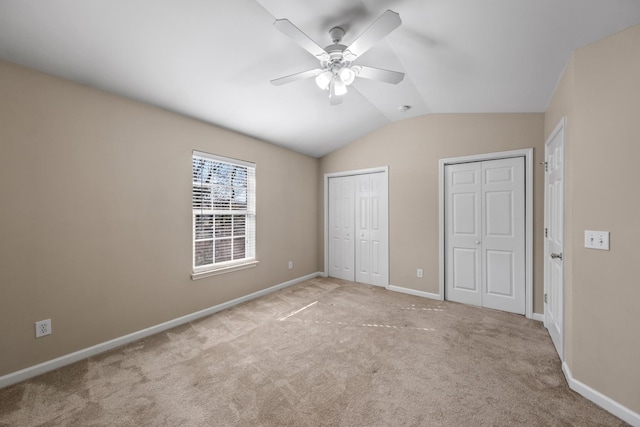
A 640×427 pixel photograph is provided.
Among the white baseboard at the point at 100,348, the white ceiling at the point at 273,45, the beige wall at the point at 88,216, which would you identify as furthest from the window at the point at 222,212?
the white ceiling at the point at 273,45

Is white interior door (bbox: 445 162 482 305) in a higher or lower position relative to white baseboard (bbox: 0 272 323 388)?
higher

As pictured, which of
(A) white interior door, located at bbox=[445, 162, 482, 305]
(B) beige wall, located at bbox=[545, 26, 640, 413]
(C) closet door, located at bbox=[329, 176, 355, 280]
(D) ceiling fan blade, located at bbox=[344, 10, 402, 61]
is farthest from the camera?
(C) closet door, located at bbox=[329, 176, 355, 280]

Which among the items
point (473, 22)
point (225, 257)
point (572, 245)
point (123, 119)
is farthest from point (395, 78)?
point (225, 257)

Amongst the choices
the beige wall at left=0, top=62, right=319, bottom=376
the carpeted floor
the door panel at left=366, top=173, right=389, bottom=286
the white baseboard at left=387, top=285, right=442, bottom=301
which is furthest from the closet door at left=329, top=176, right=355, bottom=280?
the beige wall at left=0, top=62, right=319, bottom=376

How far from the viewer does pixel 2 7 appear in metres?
1.55

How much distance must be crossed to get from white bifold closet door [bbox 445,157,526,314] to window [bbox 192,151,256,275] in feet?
9.47

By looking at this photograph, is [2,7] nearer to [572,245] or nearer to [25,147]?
[25,147]

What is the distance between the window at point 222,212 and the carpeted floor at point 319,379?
2.74 ft

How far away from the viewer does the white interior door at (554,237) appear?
2199 mm

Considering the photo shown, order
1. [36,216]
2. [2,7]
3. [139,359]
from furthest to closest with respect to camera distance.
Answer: [139,359] < [36,216] < [2,7]

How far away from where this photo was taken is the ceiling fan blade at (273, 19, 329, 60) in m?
1.57

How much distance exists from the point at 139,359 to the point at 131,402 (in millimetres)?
586

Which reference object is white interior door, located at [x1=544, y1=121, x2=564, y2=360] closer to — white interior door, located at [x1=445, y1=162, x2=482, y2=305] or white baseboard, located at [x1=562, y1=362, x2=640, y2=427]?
white baseboard, located at [x1=562, y1=362, x2=640, y2=427]

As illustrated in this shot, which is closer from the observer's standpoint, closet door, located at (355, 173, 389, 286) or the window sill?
the window sill
